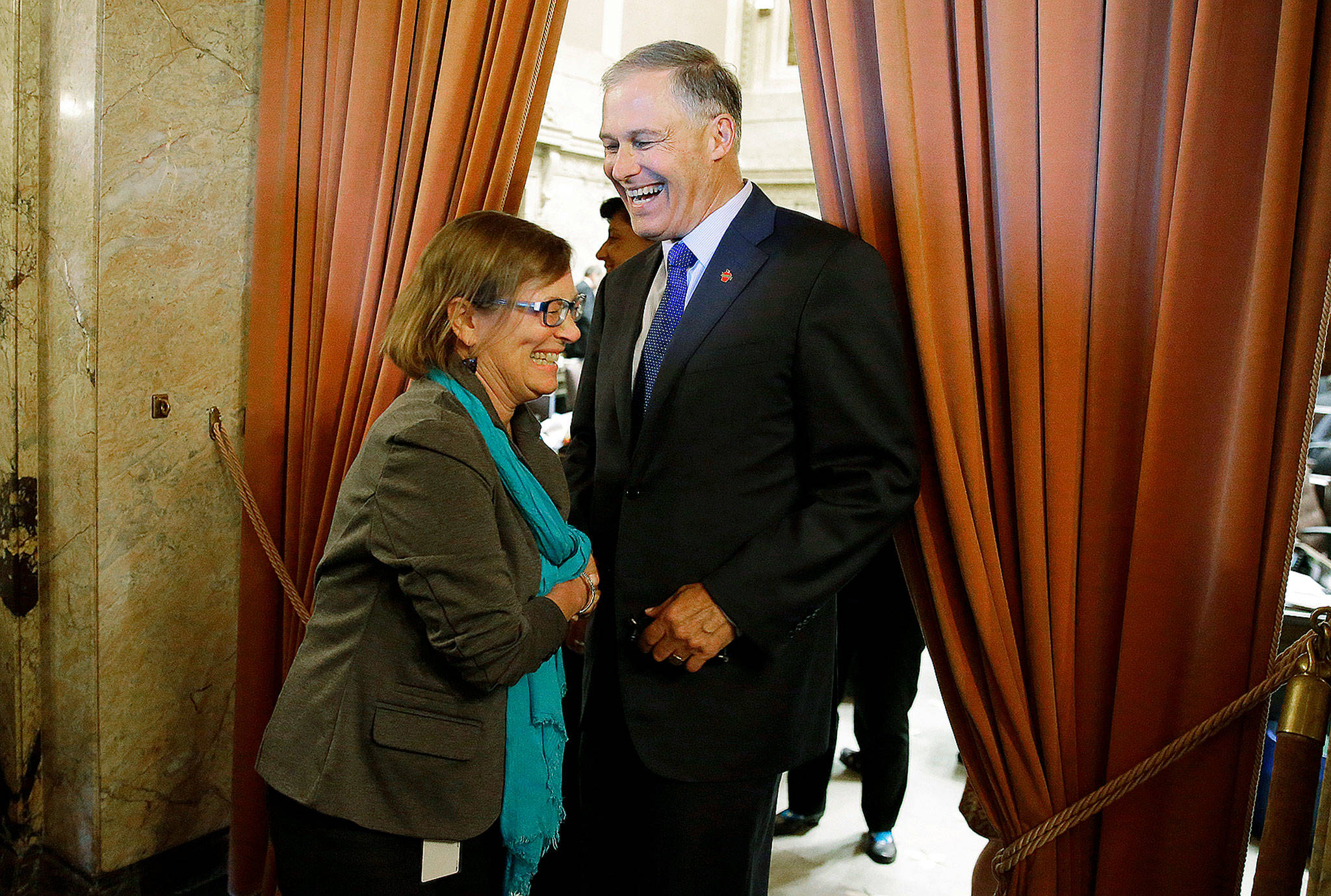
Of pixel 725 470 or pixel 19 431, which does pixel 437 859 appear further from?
pixel 19 431

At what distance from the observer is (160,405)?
2619 millimetres

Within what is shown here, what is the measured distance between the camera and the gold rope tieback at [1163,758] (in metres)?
1.36

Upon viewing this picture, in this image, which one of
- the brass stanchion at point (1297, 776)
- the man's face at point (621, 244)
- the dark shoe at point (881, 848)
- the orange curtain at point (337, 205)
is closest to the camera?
the brass stanchion at point (1297, 776)

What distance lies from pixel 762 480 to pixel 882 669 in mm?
1637

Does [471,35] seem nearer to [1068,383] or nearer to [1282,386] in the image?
[1068,383]

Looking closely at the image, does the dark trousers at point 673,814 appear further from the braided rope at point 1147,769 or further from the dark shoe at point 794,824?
the dark shoe at point 794,824

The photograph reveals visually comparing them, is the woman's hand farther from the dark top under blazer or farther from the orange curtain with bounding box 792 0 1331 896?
the orange curtain with bounding box 792 0 1331 896

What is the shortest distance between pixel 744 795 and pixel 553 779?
34cm

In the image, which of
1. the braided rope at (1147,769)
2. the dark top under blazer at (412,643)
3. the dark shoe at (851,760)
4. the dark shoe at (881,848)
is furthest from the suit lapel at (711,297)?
the dark shoe at (851,760)

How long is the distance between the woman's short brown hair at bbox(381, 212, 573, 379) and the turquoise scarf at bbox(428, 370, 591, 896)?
6 centimetres

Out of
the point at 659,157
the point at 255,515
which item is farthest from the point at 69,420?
the point at 659,157

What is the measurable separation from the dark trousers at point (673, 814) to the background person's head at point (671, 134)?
0.89 m

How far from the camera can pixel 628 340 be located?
74.9 inches

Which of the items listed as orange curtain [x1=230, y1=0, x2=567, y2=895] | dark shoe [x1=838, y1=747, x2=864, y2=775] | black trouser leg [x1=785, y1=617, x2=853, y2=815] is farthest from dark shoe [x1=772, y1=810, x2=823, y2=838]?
orange curtain [x1=230, y1=0, x2=567, y2=895]
